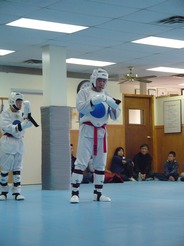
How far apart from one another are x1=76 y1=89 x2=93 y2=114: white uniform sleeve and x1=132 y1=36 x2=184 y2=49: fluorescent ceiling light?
3756 mm

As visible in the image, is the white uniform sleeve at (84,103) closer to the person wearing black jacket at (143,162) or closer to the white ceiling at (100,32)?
the white ceiling at (100,32)

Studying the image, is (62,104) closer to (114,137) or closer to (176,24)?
(176,24)

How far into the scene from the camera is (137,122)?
53.0ft

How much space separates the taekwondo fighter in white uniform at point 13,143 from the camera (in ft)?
26.0

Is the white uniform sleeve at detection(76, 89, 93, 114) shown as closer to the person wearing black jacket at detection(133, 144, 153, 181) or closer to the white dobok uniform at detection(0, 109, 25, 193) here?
the white dobok uniform at detection(0, 109, 25, 193)

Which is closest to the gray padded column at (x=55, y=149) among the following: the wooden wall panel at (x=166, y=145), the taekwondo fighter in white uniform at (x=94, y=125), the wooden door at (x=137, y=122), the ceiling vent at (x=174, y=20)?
the ceiling vent at (x=174, y=20)

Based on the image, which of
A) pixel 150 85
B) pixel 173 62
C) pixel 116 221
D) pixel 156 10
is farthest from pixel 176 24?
pixel 150 85

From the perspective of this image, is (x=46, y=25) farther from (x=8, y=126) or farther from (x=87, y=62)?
(x=87, y=62)

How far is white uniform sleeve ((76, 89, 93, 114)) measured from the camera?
7082 mm

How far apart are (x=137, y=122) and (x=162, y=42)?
5.35m

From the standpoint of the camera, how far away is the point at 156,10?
8.42 meters

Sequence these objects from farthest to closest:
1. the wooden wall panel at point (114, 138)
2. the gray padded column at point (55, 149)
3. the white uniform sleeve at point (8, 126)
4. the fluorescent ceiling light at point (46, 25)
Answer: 1. the wooden wall panel at point (114, 138)
2. the gray padded column at point (55, 149)
3. the fluorescent ceiling light at point (46, 25)
4. the white uniform sleeve at point (8, 126)

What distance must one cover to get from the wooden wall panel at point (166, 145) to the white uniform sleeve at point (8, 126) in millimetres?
8488

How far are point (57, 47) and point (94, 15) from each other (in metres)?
2.54
